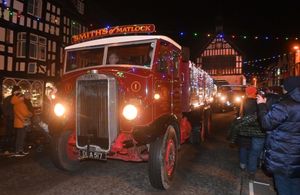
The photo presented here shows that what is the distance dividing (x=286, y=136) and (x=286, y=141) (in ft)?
0.20

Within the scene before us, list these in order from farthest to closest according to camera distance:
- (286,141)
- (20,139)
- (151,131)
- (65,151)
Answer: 1. (20,139)
2. (65,151)
3. (151,131)
4. (286,141)

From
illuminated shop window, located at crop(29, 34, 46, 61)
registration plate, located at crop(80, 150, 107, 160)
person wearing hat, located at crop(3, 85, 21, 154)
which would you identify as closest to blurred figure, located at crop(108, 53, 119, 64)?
registration plate, located at crop(80, 150, 107, 160)

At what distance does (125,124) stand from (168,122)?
96 cm

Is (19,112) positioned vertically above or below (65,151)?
above

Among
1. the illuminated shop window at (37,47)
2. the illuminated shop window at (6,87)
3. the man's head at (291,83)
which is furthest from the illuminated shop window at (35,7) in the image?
the man's head at (291,83)

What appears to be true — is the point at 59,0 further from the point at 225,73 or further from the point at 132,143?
the point at 225,73

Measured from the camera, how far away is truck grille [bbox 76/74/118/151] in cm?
602

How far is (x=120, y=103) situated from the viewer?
20.3 ft

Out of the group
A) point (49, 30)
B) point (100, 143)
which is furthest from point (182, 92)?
point (49, 30)

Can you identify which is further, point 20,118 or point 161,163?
point 20,118

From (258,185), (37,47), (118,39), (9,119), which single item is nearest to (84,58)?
(118,39)

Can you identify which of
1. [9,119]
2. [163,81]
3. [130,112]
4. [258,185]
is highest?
[163,81]

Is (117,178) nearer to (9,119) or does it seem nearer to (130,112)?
(130,112)

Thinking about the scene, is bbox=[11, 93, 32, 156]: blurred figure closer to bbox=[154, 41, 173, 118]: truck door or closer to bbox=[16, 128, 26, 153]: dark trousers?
bbox=[16, 128, 26, 153]: dark trousers
